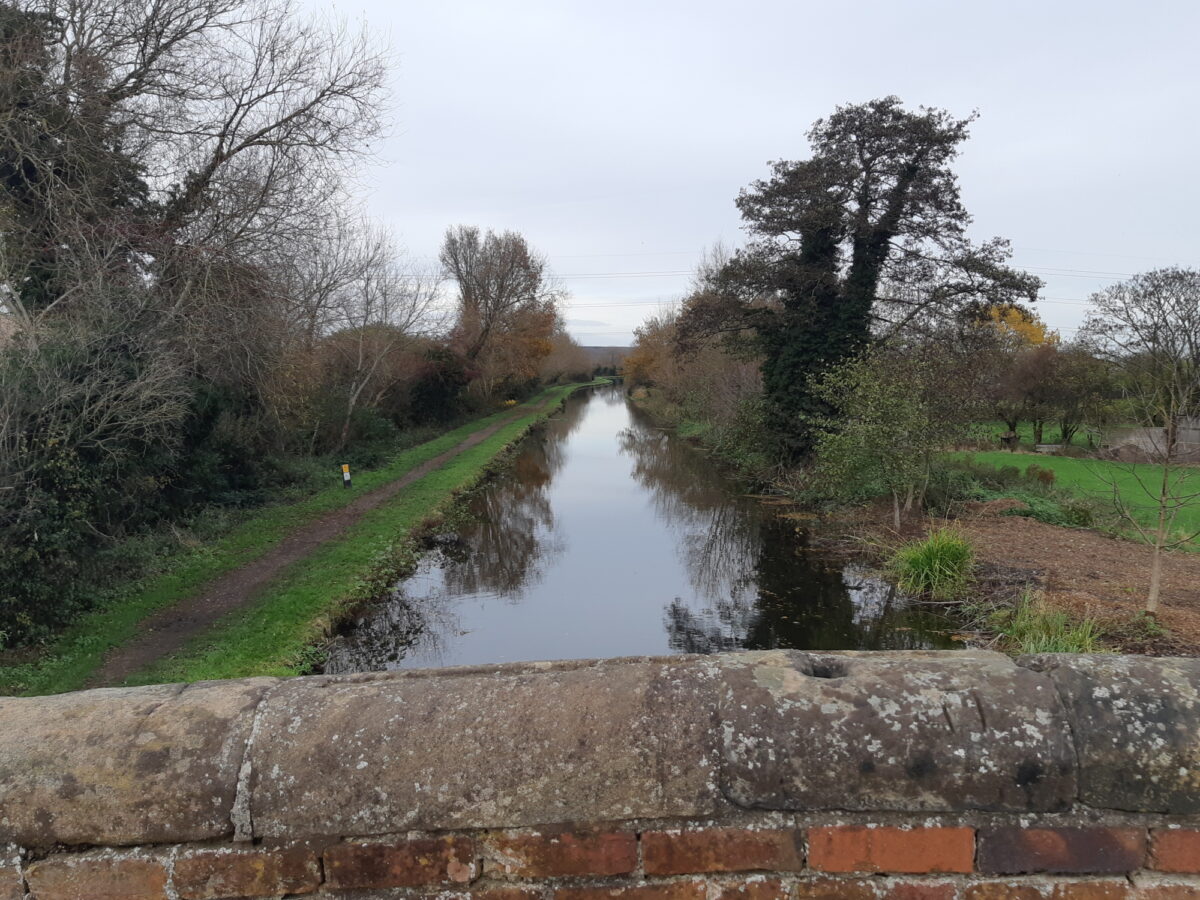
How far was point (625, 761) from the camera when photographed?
155 cm

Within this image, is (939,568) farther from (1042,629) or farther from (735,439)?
(735,439)

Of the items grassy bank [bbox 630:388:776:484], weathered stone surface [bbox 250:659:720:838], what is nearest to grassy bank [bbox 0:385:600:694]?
weathered stone surface [bbox 250:659:720:838]

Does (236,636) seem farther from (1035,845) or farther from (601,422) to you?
(601,422)

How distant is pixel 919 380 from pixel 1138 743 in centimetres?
1504

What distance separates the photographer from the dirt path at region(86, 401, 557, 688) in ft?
26.5

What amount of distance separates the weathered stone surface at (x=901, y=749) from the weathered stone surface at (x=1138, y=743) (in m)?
0.04

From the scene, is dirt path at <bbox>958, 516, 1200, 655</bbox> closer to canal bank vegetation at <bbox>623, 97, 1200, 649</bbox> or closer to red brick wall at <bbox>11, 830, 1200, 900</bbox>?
canal bank vegetation at <bbox>623, 97, 1200, 649</bbox>

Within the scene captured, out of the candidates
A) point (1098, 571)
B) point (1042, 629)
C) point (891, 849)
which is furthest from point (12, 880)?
point (1098, 571)

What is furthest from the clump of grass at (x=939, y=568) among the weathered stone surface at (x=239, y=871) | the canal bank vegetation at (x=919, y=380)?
the weathered stone surface at (x=239, y=871)

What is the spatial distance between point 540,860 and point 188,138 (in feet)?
51.6

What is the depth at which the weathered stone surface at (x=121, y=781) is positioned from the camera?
60.9 inches

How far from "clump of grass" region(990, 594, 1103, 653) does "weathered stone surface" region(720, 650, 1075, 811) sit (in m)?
6.89

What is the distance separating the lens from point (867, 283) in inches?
797

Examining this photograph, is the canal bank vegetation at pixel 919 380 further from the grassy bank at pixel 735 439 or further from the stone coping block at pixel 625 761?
the stone coping block at pixel 625 761
